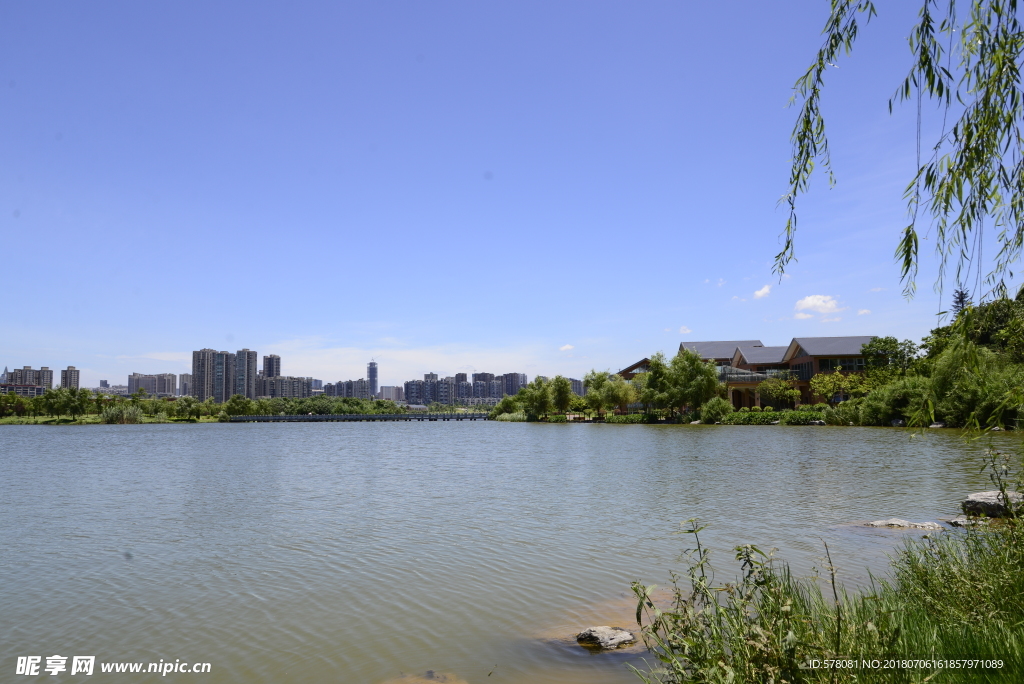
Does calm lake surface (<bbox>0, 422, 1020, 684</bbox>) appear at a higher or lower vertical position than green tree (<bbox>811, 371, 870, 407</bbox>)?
lower

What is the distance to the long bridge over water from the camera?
12851cm

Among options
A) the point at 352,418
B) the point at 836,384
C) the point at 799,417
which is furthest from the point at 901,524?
the point at 352,418

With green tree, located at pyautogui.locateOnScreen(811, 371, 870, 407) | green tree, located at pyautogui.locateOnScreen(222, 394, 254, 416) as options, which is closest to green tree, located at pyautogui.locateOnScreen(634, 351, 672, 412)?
green tree, located at pyautogui.locateOnScreen(811, 371, 870, 407)

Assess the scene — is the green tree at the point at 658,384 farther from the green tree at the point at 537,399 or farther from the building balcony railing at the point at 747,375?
the green tree at the point at 537,399

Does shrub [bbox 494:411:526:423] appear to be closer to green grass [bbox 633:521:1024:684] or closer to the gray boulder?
the gray boulder

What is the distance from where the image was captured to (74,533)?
14.7 metres

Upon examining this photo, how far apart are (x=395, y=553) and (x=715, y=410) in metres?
56.5

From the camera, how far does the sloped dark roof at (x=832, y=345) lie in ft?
230

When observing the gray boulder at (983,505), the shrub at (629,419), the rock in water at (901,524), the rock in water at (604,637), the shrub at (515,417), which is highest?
the gray boulder at (983,505)

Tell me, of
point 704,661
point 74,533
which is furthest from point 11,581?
point 704,661

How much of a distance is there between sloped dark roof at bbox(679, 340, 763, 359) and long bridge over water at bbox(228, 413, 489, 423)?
52.9 meters

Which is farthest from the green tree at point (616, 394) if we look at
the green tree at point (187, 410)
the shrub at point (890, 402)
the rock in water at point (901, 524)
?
the green tree at point (187, 410)

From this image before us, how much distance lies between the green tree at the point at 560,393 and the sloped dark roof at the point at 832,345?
3106 centimetres

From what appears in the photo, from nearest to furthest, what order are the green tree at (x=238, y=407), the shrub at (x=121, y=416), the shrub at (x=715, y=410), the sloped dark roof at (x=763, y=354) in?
the shrub at (x=715, y=410), the sloped dark roof at (x=763, y=354), the shrub at (x=121, y=416), the green tree at (x=238, y=407)
